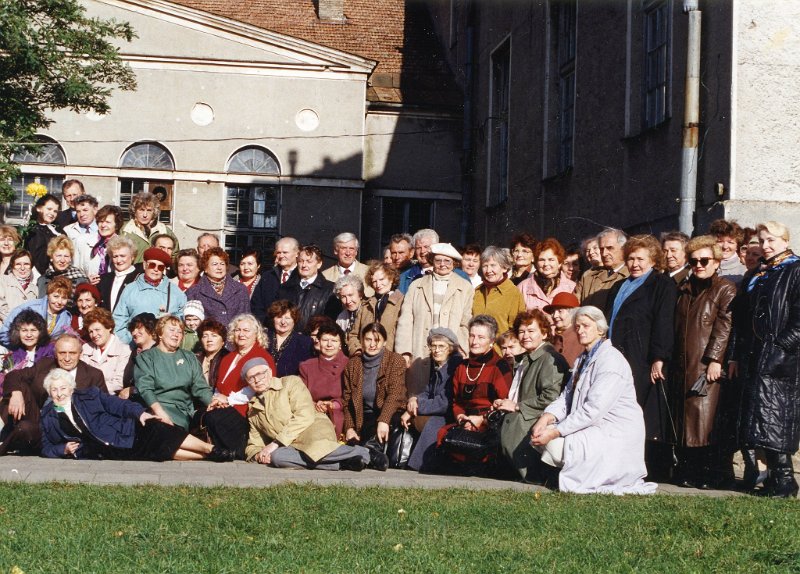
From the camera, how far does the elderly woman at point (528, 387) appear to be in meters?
10.6

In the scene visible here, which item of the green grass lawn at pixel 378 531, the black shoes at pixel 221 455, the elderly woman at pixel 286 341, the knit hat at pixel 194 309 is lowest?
the black shoes at pixel 221 455

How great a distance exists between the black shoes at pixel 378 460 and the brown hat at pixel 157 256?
3.21 meters

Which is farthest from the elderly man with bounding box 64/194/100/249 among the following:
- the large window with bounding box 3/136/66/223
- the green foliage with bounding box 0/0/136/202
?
the large window with bounding box 3/136/66/223

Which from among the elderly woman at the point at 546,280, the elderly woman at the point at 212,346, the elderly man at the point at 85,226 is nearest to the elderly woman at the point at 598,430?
the elderly woman at the point at 546,280

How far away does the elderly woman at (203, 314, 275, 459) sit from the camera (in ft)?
38.4

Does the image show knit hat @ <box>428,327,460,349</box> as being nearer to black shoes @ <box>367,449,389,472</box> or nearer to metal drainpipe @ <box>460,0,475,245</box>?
black shoes @ <box>367,449,389,472</box>

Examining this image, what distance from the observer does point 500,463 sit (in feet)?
36.1

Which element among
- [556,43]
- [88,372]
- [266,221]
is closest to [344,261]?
[88,372]

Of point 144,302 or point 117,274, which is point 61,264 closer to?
point 117,274

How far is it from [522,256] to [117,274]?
4.25 m

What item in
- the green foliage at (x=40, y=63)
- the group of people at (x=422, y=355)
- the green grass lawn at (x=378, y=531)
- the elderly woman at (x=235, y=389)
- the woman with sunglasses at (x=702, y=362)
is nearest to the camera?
the green grass lawn at (x=378, y=531)

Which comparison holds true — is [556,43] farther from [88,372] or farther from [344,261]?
[88,372]

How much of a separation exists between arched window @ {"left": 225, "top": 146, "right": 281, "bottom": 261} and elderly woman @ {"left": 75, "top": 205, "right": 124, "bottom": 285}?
1920 centimetres

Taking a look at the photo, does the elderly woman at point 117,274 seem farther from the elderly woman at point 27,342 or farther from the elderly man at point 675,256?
the elderly man at point 675,256
